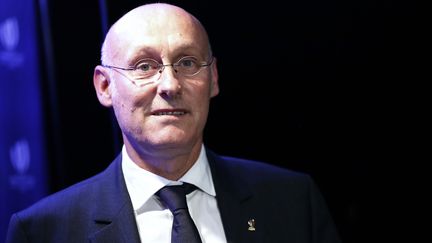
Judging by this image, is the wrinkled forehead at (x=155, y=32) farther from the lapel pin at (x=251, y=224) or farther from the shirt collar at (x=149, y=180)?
the lapel pin at (x=251, y=224)

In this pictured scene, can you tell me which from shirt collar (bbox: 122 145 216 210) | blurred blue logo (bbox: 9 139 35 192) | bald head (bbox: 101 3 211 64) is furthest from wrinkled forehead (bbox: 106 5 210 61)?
blurred blue logo (bbox: 9 139 35 192)

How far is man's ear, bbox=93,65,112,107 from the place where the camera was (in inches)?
88.0

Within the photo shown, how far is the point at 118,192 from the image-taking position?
216 centimetres

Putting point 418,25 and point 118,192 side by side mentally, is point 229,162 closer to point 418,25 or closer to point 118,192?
point 118,192

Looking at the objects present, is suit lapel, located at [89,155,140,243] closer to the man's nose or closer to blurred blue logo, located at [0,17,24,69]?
the man's nose

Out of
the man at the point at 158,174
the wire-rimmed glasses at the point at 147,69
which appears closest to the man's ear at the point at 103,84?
the man at the point at 158,174

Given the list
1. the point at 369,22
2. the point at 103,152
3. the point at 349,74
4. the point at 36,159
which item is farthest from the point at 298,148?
the point at 36,159

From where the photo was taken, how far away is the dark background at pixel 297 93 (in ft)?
8.47

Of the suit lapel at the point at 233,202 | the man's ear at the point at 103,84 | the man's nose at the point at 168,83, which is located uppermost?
the man's nose at the point at 168,83

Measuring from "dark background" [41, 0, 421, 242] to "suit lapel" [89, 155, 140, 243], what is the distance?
0.44 m

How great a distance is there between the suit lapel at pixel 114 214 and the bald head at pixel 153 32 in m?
0.40

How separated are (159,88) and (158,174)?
0.96ft

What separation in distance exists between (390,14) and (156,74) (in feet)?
3.34

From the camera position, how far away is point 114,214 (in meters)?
2.11
